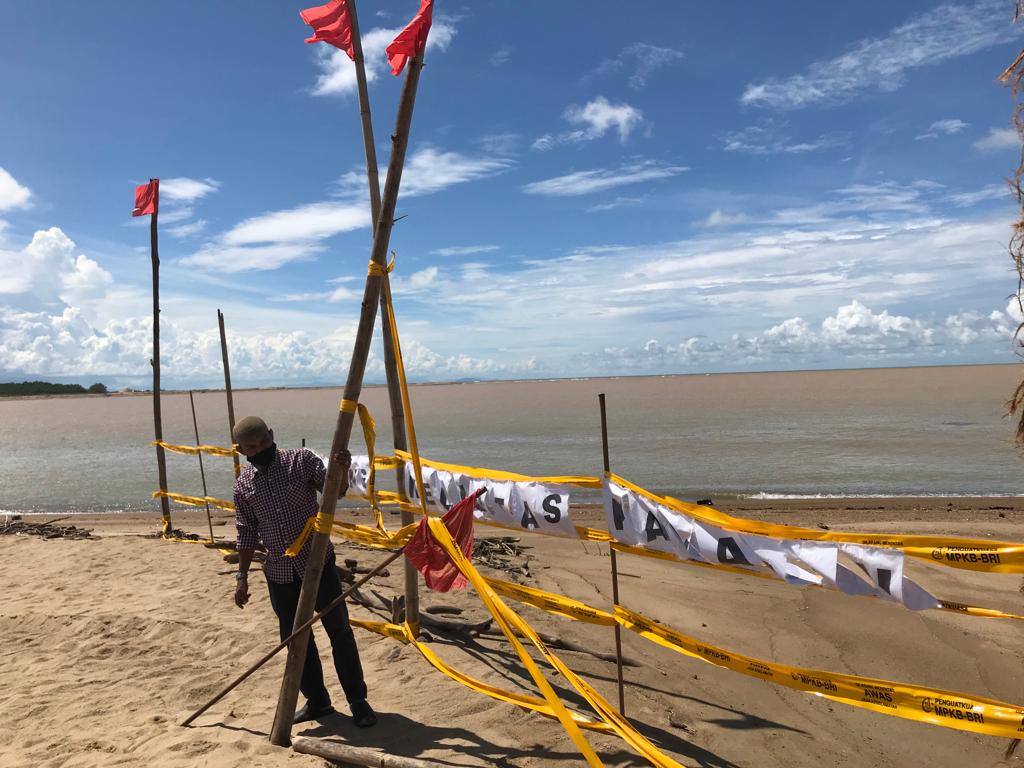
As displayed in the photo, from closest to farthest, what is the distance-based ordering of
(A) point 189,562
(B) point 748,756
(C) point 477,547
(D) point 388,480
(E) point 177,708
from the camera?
(B) point 748,756, (E) point 177,708, (A) point 189,562, (C) point 477,547, (D) point 388,480

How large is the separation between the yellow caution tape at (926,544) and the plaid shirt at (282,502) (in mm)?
2519

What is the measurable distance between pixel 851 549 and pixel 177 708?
4.77 metres

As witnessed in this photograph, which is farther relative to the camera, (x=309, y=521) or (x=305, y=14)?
(x=305, y=14)

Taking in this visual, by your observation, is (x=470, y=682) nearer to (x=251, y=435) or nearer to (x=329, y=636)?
(x=329, y=636)

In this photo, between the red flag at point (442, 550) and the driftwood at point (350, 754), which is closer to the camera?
the driftwood at point (350, 754)

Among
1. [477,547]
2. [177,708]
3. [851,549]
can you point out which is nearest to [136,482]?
[477,547]

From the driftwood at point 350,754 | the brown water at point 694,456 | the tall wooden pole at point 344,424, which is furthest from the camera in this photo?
the brown water at point 694,456

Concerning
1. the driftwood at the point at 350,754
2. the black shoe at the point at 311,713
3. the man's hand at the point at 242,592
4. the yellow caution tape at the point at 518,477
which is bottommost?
the black shoe at the point at 311,713

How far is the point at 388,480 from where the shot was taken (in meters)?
17.1

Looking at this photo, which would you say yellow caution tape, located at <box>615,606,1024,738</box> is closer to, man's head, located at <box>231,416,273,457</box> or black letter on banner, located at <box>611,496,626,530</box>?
black letter on banner, located at <box>611,496,626,530</box>

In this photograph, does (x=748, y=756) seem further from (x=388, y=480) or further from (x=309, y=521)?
(x=388, y=480)

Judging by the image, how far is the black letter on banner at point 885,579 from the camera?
317 cm

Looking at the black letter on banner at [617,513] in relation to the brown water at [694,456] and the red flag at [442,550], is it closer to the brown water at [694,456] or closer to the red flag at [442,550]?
the red flag at [442,550]

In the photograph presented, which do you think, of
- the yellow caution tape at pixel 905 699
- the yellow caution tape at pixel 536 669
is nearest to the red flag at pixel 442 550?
the yellow caution tape at pixel 536 669
